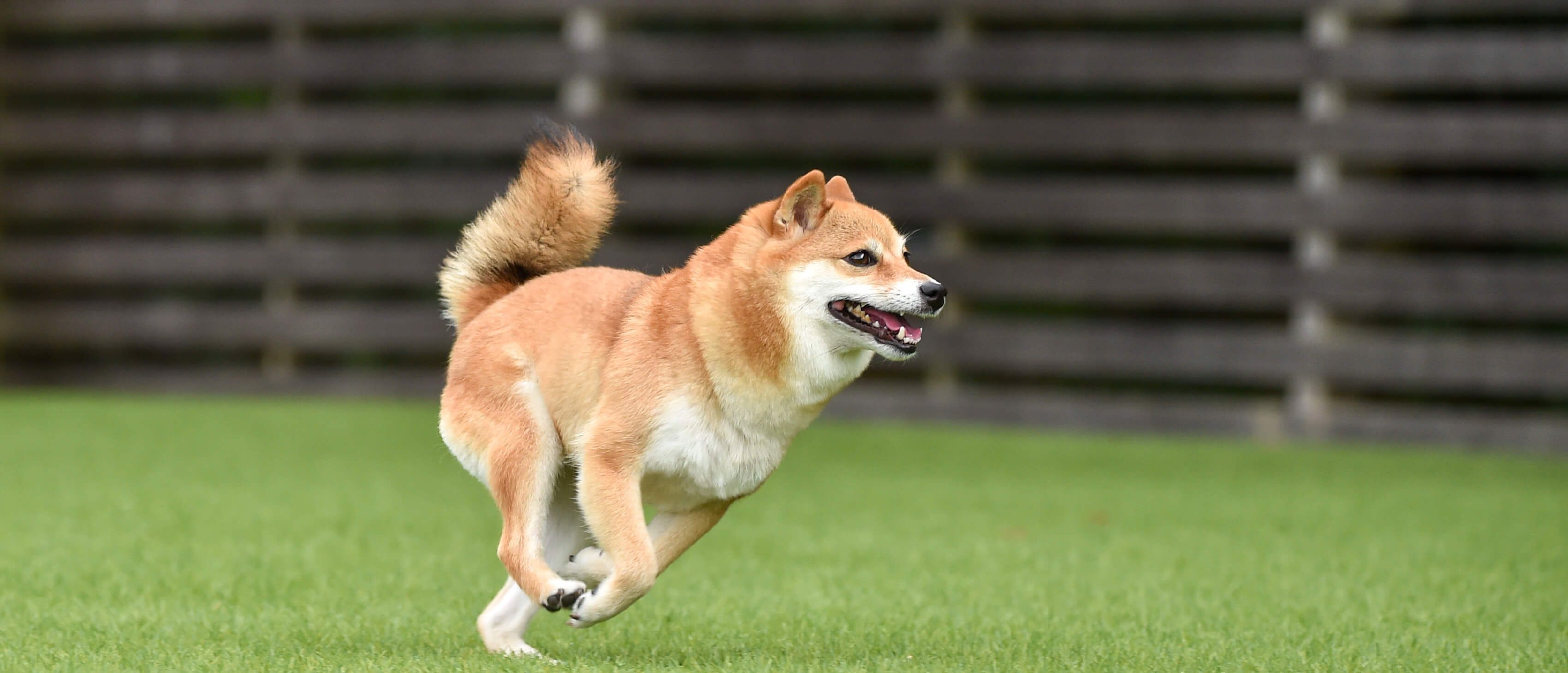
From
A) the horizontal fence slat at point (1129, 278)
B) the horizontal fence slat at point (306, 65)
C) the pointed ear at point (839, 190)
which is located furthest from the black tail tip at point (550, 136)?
the horizontal fence slat at point (306, 65)

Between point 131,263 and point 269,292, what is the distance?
2.63 ft

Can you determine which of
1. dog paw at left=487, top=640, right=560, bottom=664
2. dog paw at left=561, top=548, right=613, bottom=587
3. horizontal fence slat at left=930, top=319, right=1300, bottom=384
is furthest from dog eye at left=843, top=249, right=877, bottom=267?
horizontal fence slat at left=930, top=319, right=1300, bottom=384

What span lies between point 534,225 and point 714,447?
78 centimetres

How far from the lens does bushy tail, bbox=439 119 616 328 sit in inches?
146

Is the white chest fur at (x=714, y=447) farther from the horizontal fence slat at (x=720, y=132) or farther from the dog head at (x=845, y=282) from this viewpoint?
the horizontal fence slat at (x=720, y=132)

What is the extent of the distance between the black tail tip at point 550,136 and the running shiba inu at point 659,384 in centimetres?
35

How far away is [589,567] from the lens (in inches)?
130

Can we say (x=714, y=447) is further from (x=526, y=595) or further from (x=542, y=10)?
(x=542, y=10)

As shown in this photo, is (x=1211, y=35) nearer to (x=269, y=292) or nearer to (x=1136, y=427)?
(x=1136, y=427)

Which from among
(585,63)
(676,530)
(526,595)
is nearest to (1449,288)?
(585,63)

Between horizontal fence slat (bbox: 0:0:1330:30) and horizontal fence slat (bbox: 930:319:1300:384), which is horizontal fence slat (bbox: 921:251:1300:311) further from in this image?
horizontal fence slat (bbox: 0:0:1330:30)

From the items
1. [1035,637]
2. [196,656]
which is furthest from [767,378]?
[196,656]

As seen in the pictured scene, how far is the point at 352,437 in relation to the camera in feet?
25.9

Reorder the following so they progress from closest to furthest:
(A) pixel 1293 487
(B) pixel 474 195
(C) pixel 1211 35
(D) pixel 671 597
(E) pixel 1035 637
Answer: (E) pixel 1035 637, (D) pixel 671 597, (A) pixel 1293 487, (C) pixel 1211 35, (B) pixel 474 195
